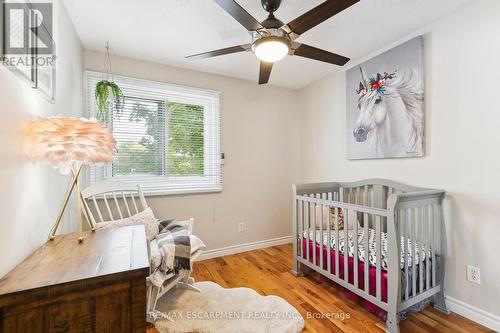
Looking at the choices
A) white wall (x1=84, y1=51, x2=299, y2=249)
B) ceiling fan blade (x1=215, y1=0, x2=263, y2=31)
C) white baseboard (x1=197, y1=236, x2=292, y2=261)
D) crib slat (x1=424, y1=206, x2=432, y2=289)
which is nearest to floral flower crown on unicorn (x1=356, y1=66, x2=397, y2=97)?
white wall (x1=84, y1=51, x2=299, y2=249)

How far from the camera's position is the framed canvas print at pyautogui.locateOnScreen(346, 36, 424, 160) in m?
1.96

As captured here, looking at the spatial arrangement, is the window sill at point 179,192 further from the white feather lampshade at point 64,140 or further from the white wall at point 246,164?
the white feather lampshade at point 64,140

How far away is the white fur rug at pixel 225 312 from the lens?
1.56 metres

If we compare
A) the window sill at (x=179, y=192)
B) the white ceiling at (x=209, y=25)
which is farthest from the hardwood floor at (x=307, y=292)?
the white ceiling at (x=209, y=25)

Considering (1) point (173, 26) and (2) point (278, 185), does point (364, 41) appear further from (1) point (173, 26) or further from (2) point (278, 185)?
(2) point (278, 185)

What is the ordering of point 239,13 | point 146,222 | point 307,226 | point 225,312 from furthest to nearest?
1. point 307,226
2. point 146,222
3. point 225,312
4. point 239,13

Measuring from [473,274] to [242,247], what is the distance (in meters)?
2.17

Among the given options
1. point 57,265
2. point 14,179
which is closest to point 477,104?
point 57,265

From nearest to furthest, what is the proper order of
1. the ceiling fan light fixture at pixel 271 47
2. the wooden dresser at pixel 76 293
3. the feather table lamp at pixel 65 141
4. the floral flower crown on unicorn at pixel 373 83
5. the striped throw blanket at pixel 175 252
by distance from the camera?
the wooden dresser at pixel 76 293 < the feather table lamp at pixel 65 141 < the ceiling fan light fixture at pixel 271 47 < the striped throw blanket at pixel 175 252 < the floral flower crown on unicorn at pixel 373 83

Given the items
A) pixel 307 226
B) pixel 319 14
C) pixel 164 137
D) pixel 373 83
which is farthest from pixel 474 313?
pixel 164 137

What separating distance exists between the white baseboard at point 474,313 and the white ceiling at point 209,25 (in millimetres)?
2200

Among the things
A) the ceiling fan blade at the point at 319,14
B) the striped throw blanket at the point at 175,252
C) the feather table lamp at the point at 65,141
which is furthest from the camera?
the striped throw blanket at the point at 175,252

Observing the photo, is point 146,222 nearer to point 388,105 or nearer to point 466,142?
point 388,105

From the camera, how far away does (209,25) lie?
6.16 ft
